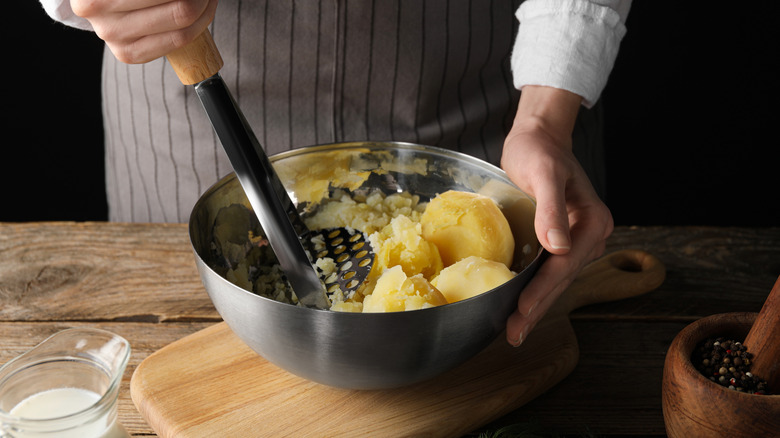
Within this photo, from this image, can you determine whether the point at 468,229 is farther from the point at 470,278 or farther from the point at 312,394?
the point at 312,394

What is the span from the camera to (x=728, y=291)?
1199mm

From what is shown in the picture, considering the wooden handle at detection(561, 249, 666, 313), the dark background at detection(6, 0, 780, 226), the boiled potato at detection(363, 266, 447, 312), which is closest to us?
the boiled potato at detection(363, 266, 447, 312)

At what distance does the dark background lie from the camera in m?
2.23

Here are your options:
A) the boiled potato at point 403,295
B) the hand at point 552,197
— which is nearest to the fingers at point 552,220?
the hand at point 552,197

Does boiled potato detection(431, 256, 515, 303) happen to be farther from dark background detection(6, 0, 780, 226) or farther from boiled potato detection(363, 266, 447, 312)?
dark background detection(6, 0, 780, 226)

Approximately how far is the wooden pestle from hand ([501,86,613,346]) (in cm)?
24

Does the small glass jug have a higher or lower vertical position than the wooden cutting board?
higher

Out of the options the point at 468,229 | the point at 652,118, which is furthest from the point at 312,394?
the point at 652,118

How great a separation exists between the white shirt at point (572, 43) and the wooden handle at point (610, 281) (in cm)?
31

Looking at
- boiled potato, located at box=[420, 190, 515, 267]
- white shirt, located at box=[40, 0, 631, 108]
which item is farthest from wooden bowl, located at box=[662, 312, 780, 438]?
white shirt, located at box=[40, 0, 631, 108]

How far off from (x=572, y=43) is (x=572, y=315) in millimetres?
485

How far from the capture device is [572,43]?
4.03 feet

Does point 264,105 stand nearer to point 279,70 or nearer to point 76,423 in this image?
point 279,70

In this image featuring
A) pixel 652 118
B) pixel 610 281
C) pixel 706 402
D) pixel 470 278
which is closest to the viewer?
pixel 706 402
